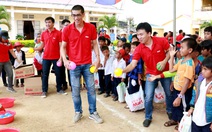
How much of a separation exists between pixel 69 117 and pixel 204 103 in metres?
2.42

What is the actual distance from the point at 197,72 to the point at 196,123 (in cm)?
80

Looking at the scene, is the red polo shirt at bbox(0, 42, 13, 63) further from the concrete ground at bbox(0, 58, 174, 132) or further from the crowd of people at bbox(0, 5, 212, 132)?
the crowd of people at bbox(0, 5, 212, 132)

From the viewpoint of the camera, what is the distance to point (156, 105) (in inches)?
184

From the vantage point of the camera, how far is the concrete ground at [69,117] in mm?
3578

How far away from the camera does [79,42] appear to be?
3693 millimetres

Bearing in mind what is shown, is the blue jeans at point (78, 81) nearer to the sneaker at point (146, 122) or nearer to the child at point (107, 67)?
the sneaker at point (146, 122)

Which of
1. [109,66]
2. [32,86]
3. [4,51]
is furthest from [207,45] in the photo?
[4,51]

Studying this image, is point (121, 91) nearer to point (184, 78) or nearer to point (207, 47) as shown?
point (184, 78)

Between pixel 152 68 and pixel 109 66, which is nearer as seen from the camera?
pixel 152 68

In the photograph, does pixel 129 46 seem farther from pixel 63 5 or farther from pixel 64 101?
pixel 63 5

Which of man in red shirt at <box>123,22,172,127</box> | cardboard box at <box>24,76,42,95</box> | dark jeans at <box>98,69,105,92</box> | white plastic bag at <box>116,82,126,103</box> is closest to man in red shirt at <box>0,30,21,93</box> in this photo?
cardboard box at <box>24,76,42,95</box>

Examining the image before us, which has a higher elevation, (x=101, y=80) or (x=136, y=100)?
(x=101, y=80)

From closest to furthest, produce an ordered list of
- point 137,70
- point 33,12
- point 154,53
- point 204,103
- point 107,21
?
point 204,103, point 154,53, point 137,70, point 33,12, point 107,21

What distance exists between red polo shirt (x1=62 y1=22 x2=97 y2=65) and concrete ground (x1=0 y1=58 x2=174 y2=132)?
106 cm
